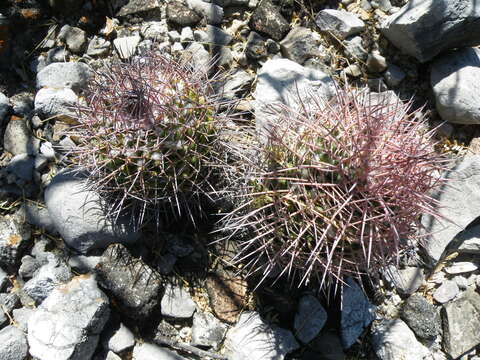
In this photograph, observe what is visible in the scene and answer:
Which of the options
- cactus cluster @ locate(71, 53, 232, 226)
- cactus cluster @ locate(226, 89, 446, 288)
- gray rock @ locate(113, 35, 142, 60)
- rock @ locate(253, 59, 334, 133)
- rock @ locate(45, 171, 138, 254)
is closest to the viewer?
cactus cluster @ locate(226, 89, 446, 288)

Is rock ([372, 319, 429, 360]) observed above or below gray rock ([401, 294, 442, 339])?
below

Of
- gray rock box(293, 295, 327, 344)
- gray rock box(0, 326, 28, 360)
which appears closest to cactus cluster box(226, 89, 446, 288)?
gray rock box(293, 295, 327, 344)

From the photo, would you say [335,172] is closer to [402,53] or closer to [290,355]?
[290,355]

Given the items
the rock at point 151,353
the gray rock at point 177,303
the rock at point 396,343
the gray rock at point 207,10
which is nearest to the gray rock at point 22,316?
the rock at point 151,353

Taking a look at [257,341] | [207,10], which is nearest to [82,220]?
[257,341]

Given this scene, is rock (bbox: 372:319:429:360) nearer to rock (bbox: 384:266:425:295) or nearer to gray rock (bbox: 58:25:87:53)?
rock (bbox: 384:266:425:295)
